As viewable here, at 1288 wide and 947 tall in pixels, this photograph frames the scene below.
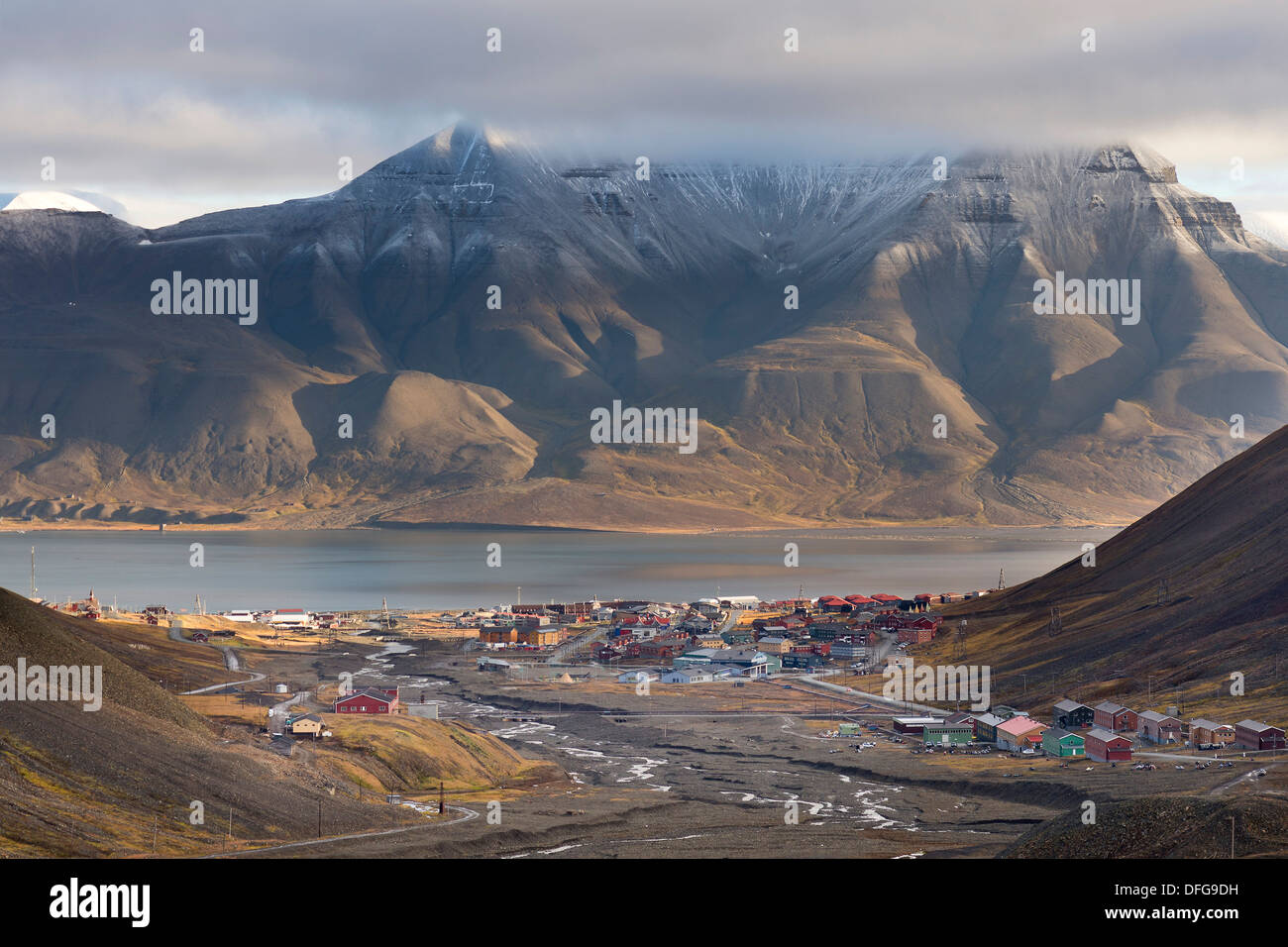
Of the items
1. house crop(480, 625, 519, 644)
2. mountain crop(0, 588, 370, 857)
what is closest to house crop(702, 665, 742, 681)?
house crop(480, 625, 519, 644)

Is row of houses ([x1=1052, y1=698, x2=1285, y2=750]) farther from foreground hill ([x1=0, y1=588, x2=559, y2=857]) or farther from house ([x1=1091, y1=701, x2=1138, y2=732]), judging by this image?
foreground hill ([x1=0, y1=588, x2=559, y2=857])

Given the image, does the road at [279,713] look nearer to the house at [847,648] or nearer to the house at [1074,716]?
the house at [1074,716]

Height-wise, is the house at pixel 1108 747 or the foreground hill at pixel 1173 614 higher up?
the foreground hill at pixel 1173 614

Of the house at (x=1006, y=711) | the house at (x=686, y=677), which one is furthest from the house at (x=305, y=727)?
the house at (x=686, y=677)

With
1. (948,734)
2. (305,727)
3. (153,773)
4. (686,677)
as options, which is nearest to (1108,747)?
(948,734)

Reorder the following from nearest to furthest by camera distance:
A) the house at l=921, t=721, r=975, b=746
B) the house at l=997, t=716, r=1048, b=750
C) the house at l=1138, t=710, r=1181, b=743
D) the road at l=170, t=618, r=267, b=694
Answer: the house at l=1138, t=710, r=1181, b=743, the house at l=997, t=716, r=1048, b=750, the house at l=921, t=721, r=975, b=746, the road at l=170, t=618, r=267, b=694
